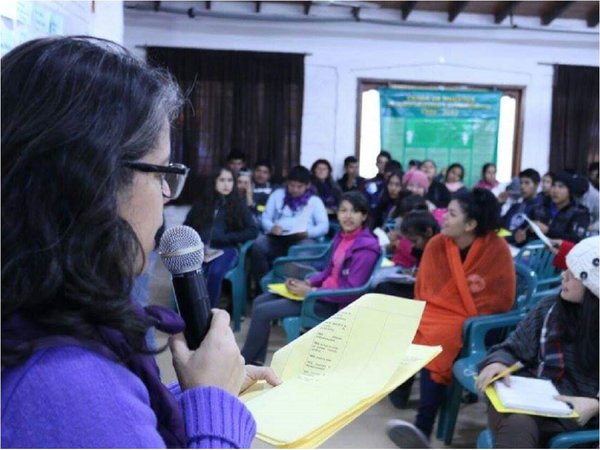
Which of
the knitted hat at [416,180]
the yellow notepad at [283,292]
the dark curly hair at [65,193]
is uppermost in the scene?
the dark curly hair at [65,193]

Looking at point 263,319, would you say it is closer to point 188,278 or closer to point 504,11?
point 188,278

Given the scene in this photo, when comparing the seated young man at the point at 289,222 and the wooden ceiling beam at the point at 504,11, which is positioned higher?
the wooden ceiling beam at the point at 504,11

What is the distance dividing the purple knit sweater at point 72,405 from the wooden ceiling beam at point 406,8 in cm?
715

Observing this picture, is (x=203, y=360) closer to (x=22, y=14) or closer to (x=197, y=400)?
(x=197, y=400)

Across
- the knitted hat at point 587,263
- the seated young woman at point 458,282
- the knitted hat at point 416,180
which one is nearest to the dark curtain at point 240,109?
the knitted hat at point 416,180

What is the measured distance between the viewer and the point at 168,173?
0.72 metres

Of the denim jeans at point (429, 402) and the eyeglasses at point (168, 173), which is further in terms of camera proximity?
the denim jeans at point (429, 402)

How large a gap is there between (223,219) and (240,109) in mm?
3102

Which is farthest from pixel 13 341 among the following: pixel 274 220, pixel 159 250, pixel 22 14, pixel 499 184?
pixel 499 184

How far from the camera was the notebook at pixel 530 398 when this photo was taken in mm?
1880

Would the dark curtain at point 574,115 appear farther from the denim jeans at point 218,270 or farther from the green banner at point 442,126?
the denim jeans at point 218,270

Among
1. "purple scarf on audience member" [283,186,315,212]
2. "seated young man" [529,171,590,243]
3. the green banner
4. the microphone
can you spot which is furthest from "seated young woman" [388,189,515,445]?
the green banner

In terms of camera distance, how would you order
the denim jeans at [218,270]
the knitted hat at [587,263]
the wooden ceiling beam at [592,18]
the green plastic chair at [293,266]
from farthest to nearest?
1. the wooden ceiling beam at [592,18]
2. the denim jeans at [218,270]
3. the green plastic chair at [293,266]
4. the knitted hat at [587,263]

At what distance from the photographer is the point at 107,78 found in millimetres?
639
